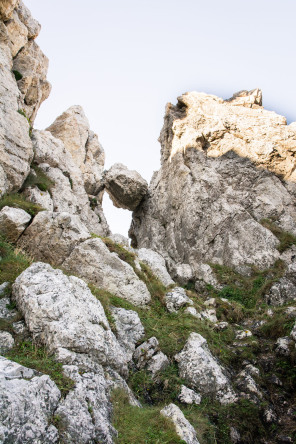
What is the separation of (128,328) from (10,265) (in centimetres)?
488

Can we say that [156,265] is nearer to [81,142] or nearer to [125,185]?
→ [125,185]

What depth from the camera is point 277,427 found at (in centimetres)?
861

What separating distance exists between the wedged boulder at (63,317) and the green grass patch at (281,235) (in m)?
18.3

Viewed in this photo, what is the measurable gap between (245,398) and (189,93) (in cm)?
3393

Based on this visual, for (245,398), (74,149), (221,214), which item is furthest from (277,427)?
(74,149)

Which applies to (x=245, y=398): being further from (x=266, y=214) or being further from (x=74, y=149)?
(x=74, y=149)

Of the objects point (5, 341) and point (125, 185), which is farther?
A: point (125, 185)

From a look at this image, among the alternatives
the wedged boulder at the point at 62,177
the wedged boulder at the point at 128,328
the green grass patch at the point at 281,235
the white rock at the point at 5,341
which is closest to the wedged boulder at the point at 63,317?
the white rock at the point at 5,341

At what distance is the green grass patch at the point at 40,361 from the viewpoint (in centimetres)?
636

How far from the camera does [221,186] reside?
94.8 feet

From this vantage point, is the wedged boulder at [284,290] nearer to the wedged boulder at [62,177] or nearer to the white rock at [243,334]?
the white rock at [243,334]

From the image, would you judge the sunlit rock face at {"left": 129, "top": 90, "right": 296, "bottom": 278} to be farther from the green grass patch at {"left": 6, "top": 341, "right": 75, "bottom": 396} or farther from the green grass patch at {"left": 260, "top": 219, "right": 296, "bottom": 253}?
the green grass patch at {"left": 6, "top": 341, "right": 75, "bottom": 396}

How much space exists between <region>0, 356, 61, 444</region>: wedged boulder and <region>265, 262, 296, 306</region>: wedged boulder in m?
16.5

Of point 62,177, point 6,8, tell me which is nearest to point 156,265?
point 62,177
